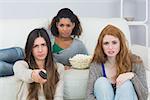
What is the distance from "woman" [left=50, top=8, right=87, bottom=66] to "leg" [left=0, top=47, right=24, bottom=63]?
0.27m

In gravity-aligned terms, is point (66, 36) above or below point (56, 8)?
below

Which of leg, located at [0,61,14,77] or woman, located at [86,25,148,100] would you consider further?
leg, located at [0,61,14,77]

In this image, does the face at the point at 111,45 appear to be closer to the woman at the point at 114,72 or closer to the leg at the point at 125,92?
the woman at the point at 114,72

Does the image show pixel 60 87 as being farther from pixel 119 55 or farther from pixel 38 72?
pixel 119 55

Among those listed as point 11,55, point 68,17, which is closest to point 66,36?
point 68,17

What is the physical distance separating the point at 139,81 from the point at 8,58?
31.4 inches

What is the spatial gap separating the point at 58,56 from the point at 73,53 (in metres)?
0.11

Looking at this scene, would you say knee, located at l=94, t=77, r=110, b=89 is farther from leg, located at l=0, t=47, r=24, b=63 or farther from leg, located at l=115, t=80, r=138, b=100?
leg, located at l=0, t=47, r=24, b=63

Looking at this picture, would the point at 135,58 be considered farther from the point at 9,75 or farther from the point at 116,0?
the point at 116,0

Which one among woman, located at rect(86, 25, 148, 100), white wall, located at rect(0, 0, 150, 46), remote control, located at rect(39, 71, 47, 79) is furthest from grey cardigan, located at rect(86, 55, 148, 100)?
white wall, located at rect(0, 0, 150, 46)

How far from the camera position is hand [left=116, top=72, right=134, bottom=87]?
1.67 metres

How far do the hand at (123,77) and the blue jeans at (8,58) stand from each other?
64cm

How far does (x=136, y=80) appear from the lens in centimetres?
171

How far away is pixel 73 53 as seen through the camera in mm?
2180
